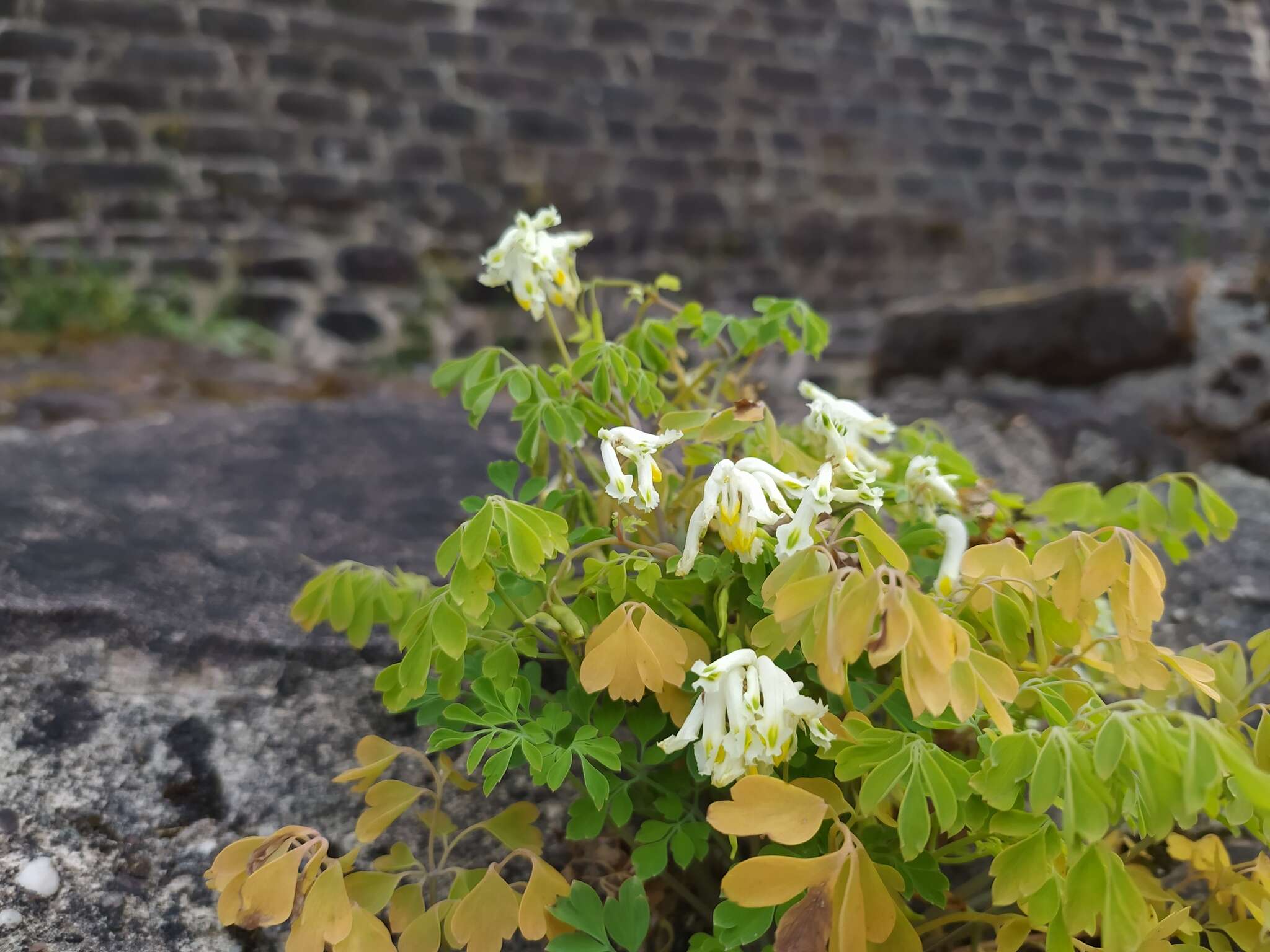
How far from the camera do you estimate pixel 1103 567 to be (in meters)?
0.79

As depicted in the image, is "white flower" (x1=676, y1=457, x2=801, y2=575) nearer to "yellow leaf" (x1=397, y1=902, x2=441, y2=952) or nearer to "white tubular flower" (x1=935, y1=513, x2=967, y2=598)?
"white tubular flower" (x1=935, y1=513, x2=967, y2=598)

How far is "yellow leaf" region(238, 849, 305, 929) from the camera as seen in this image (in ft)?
2.62

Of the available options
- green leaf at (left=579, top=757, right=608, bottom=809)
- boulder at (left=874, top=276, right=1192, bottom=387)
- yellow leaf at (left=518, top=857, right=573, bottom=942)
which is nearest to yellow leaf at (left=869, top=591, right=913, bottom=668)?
green leaf at (left=579, top=757, right=608, bottom=809)

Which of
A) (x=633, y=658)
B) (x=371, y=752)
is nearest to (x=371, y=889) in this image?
(x=371, y=752)

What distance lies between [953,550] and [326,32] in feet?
15.3

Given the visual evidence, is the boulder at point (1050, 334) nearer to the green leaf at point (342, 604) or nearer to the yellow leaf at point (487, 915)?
the green leaf at point (342, 604)

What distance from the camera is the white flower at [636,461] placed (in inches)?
33.1

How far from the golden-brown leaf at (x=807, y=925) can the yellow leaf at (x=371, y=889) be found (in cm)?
41

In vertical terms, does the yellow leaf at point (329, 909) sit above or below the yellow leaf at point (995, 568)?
below

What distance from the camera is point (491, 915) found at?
33.0 inches

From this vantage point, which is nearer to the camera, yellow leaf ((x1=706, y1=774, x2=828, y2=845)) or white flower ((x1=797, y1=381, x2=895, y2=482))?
yellow leaf ((x1=706, y1=774, x2=828, y2=845))

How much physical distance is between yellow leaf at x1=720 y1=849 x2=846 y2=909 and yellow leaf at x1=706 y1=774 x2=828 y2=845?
2 centimetres

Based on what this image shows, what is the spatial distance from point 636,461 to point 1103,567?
45cm

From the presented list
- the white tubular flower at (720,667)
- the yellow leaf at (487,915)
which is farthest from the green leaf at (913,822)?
the yellow leaf at (487,915)
